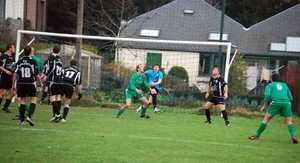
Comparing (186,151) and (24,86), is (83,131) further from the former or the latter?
(186,151)

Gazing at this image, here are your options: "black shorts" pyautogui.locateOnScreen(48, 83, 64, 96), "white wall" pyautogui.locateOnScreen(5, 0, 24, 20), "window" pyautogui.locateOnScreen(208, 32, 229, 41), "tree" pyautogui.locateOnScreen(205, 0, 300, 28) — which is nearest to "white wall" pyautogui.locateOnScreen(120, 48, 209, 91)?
"black shorts" pyautogui.locateOnScreen(48, 83, 64, 96)

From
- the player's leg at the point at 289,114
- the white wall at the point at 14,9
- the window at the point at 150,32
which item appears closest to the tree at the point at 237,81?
the player's leg at the point at 289,114

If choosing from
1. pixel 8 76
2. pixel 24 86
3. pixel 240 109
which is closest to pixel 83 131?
pixel 24 86

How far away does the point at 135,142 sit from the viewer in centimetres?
1155

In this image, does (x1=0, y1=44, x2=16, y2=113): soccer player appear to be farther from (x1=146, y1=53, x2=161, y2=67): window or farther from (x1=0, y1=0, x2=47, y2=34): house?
(x1=0, y1=0, x2=47, y2=34): house

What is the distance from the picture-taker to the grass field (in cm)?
962

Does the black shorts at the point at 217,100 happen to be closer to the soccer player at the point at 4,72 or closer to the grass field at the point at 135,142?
the grass field at the point at 135,142

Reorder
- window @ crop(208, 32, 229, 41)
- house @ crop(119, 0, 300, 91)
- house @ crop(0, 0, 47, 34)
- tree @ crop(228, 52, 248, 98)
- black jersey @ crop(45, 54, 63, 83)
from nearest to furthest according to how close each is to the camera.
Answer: black jersey @ crop(45, 54, 63, 83) → tree @ crop(228, 52, 248, 98) → house @ crop(0, 0, 47, 34) → house @ crop(119, 0, 300, 91) → window @ crop(208, 32, 229, 41)

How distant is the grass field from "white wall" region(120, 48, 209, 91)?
20.3ft

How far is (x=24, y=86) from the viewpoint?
13297 millimetres

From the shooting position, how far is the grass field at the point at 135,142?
9625mm

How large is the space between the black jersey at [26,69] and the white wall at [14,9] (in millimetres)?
21040

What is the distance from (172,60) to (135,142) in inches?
614


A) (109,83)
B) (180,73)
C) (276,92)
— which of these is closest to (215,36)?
(180,73)
